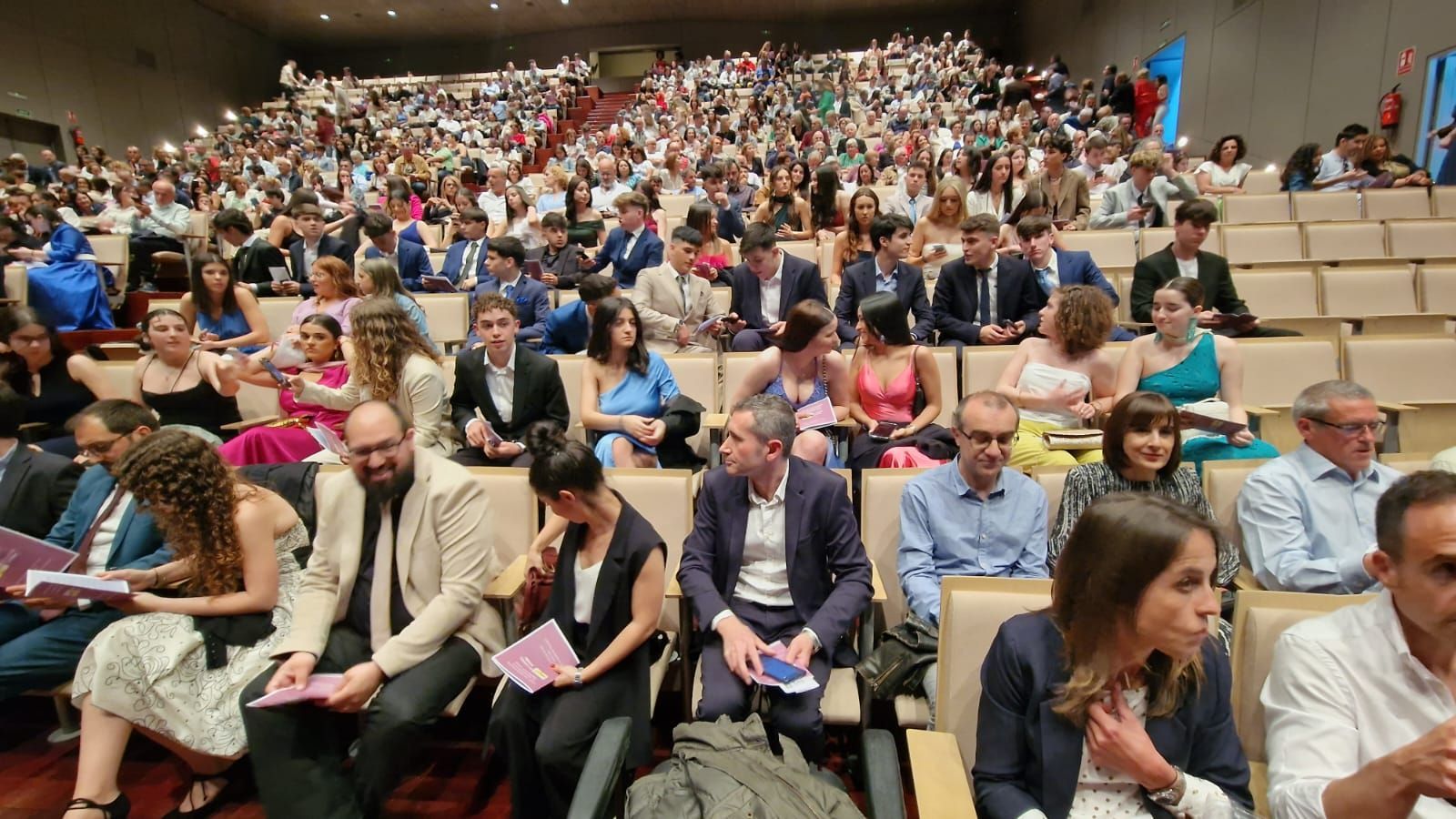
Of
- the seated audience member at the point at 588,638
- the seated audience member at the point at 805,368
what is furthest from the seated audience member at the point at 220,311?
the seated audience member at the point at 588,638

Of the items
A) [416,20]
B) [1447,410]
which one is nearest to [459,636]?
[1447,410]

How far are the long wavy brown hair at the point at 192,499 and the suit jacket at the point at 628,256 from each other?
11.2 ft

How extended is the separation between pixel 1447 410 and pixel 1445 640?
246cm

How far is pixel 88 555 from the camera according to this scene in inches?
82.9

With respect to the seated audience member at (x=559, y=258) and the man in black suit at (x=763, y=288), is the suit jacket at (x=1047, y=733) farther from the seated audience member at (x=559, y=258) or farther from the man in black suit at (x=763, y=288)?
the seated audience member at (x=559, y=258)

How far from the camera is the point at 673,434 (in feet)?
10.1

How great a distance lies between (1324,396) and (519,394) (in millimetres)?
2810

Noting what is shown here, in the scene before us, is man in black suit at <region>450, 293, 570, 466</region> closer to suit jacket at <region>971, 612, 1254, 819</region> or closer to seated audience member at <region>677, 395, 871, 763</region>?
seated audience member at <region>677, 395, 871, 763</region>

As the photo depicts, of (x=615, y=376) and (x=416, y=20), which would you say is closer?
(x=615, y=376)

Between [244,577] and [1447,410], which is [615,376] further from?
[1447,410]

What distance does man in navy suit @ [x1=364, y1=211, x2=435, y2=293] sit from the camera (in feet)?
17.0

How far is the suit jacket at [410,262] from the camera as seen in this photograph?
17.6ft

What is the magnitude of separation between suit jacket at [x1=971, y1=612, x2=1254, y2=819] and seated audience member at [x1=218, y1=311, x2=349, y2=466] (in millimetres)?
2689

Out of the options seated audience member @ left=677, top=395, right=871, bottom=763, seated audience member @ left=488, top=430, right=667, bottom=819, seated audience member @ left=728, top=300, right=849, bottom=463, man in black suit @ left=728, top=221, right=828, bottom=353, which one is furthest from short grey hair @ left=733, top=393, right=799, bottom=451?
man in black suit @ left=728, top=221, right=828, bottom=353
